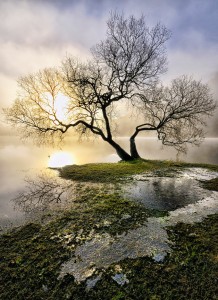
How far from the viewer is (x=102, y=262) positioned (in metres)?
5.62

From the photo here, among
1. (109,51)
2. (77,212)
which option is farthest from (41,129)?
(77,212)

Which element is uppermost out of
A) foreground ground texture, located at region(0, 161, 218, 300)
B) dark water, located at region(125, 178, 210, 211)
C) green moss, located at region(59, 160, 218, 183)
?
green moss, located at region(59, 160, 218, 183)

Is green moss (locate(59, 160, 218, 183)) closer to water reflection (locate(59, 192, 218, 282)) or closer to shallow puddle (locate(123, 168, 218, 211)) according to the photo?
shallow puddle (locate(123, 168, 218, 211))

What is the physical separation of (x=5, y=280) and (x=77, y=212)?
3.99 metres

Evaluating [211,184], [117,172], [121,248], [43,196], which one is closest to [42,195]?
[43,196]

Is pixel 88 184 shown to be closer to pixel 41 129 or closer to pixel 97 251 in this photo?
pixel 97 251

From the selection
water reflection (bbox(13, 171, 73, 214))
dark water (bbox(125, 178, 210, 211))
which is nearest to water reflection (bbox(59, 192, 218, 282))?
dark water (bbox(125, 178, 210, 211))

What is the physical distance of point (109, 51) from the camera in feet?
70.4

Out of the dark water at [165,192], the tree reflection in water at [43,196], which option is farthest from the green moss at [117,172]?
the dark water at [165,192]

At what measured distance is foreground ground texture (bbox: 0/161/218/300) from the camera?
4699 mm

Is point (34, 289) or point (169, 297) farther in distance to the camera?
point (34, 289)

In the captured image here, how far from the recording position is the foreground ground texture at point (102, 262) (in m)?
4.70

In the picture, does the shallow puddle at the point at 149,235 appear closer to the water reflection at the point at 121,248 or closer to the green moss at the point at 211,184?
the water reflection at the point at 121,248

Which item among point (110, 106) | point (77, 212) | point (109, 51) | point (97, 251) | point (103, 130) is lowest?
point (97, 251)
